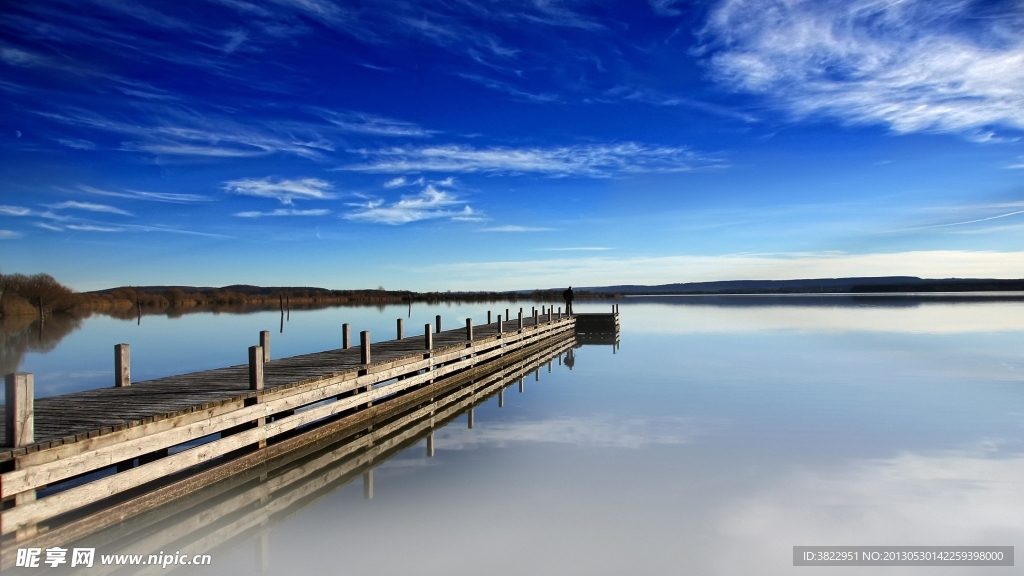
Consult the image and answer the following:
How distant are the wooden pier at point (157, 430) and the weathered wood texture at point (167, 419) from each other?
0.01 meters

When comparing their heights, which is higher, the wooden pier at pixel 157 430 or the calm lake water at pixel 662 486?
the wooden pier at pixel 157 430

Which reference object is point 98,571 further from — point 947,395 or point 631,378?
point 947,395

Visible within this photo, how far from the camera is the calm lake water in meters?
6.69

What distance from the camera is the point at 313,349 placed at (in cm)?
2566

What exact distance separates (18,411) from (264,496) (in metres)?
3.25

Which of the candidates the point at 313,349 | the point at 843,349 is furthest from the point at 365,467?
the point at 843,349

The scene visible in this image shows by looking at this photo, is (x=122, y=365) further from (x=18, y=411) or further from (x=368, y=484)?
(x=368, y=484)

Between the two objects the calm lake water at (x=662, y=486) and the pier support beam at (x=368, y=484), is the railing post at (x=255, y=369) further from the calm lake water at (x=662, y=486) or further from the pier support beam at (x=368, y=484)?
the pier support beam at (x=368, y=484)

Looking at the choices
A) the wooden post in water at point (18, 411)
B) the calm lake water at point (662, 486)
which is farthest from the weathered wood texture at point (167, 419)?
the calm lake water at point (662, 486)

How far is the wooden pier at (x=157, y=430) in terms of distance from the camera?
616 centimetres

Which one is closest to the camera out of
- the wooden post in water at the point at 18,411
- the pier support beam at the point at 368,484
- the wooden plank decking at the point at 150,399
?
the wooden post in water at the point at 18,411

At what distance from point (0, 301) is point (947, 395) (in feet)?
213

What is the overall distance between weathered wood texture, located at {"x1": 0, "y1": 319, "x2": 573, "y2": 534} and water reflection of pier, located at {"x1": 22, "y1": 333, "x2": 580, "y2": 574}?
445mm

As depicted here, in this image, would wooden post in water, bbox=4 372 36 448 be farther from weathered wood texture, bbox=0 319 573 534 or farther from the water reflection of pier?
the water reflection of pier
